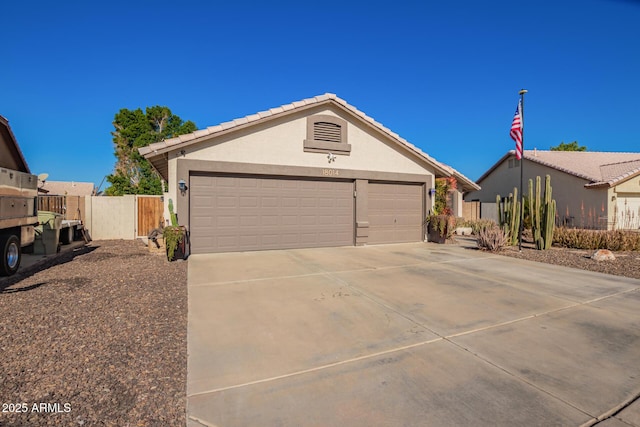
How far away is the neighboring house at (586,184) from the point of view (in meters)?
17.2

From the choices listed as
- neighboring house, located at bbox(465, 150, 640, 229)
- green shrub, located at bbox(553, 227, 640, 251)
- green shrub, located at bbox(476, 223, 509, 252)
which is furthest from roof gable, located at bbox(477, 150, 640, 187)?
green shrub, located at bbox(476, 223, 509, 252)

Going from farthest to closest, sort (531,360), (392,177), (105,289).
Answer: (392,177), (105,289), (531,360)

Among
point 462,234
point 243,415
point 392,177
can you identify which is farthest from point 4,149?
point 462,234

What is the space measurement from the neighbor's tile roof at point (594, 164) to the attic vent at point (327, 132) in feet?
49.9

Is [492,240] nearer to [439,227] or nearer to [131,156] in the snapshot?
[439,227]

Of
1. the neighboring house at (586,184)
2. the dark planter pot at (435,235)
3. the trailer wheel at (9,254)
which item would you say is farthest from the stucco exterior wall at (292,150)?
the neighboring house at (586,184)

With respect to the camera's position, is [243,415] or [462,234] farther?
[462,234]

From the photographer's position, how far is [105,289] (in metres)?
5.74

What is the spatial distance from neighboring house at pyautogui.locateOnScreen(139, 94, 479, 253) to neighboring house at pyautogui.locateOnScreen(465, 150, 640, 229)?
11.3m

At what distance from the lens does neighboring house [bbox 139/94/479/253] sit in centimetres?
980

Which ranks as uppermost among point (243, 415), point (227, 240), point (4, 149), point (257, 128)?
point (257, 128)

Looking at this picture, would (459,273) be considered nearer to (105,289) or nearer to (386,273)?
(386,273)

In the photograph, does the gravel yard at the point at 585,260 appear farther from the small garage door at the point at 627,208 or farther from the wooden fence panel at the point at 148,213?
the wooden fence panel at the point at 148,213

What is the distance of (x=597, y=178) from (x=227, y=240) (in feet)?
66.3
